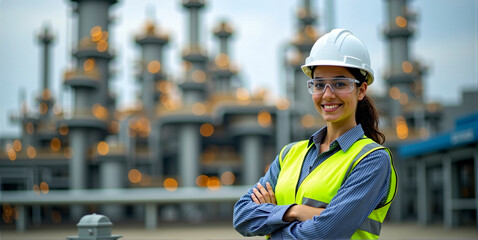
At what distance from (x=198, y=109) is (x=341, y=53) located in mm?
31473

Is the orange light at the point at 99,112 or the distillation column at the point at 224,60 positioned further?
the distillation column at the point at 224,60

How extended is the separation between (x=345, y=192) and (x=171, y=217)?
35.0m

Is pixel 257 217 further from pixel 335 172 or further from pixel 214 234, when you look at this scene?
pixel 214 234

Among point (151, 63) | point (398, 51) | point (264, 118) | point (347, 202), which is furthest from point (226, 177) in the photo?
point (347, 202)

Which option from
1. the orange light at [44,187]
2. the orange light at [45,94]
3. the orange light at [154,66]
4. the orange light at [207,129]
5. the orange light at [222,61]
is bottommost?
the orange light at [44,187]

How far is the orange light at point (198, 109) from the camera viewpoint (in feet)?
111

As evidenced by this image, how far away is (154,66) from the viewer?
43.9 m

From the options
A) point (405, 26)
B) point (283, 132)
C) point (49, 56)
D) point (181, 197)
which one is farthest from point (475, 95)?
point (49, 56)

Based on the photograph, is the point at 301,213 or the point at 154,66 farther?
the point at 154,66

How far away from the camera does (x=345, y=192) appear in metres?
2.54

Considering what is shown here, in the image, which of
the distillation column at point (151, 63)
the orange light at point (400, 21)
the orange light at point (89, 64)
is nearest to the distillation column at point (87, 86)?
the orange light at point (89, 64)

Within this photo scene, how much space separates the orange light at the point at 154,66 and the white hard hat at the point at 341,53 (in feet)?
137

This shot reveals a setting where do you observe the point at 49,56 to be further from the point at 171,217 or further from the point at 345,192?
the point at 345,192

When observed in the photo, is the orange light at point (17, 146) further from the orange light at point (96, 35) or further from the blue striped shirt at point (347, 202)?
the blue striped shirt at point (347, 202)
